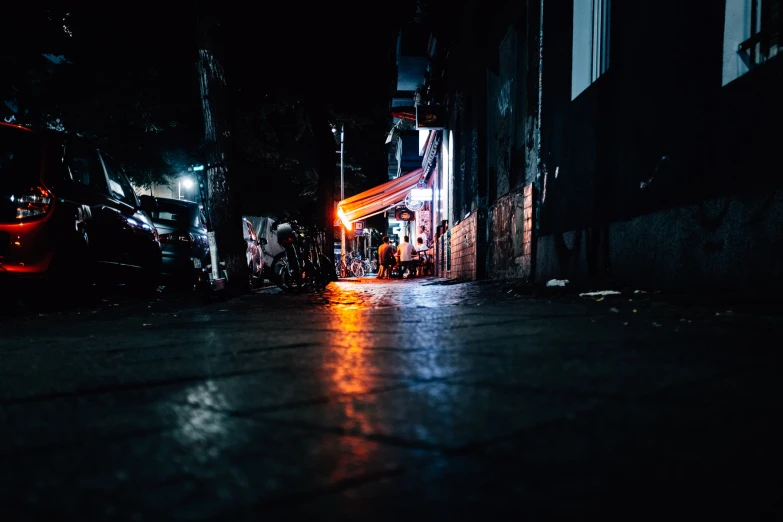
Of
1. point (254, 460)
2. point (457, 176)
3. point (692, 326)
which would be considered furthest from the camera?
point (457, 176)

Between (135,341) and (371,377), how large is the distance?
5.50 feet

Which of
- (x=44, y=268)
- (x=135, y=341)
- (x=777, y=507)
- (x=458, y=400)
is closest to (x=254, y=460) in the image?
(x=458, y=400)

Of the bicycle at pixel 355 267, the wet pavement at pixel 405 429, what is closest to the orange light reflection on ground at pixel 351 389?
the wet pavement at pixel 405 429

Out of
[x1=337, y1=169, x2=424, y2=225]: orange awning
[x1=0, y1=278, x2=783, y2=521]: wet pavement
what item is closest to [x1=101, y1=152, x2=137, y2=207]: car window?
[x1=0, y1=278, x2=783, y2=521]: wet pavement

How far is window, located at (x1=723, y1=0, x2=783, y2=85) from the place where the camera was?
9.69ft

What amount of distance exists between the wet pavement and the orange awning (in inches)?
590

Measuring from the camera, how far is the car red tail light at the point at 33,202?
15.0 feet

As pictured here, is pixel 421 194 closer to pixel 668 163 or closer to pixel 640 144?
pixel 640 144

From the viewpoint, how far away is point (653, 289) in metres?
3.84

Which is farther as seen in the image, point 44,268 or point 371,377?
point 44,268

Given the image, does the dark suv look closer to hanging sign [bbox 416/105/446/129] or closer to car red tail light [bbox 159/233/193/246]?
car red tail light [bbox 159/233/193/246]

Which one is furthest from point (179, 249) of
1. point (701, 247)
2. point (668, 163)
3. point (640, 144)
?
point (701, 247)

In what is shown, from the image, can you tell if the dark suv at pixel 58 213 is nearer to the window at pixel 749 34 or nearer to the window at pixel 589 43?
the window at pixel 589 43

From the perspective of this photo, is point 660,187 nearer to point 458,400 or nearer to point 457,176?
point 458,400
